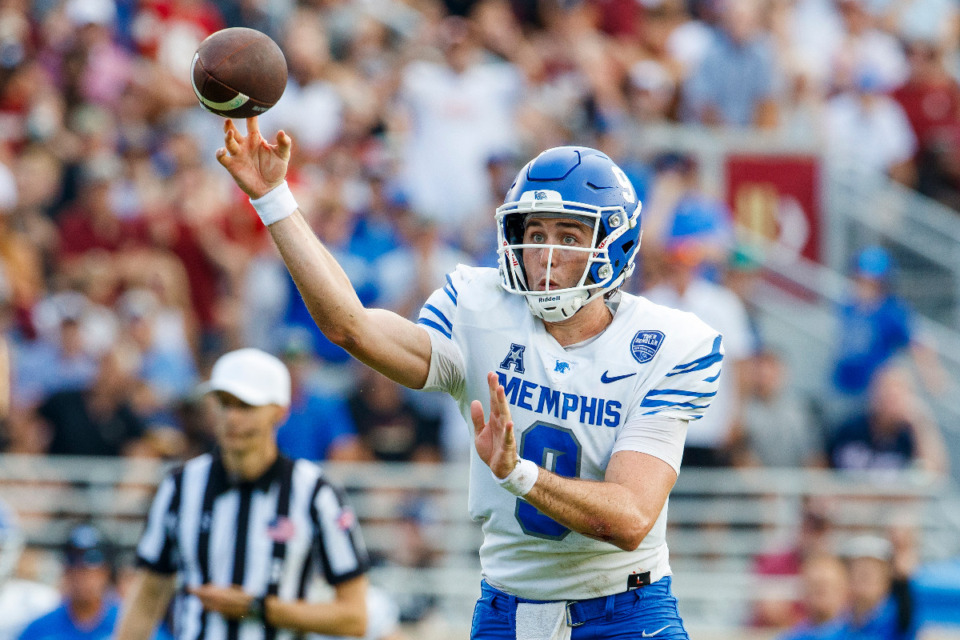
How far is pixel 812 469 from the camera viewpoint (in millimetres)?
9000

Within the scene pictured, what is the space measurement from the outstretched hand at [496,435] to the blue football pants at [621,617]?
0.59 meters

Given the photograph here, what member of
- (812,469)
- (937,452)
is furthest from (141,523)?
(937,452)

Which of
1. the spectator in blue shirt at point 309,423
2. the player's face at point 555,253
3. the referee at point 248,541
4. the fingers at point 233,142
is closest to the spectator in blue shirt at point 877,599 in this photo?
the referee at point 248,541

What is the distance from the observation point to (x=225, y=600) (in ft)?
17.0

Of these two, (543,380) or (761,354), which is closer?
(543,380)

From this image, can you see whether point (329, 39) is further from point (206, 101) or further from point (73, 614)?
point (206, 101)

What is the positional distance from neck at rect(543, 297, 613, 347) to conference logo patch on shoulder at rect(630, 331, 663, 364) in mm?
133

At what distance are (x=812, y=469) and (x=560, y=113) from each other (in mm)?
3173

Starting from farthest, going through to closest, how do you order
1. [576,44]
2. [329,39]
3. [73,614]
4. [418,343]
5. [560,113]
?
[329,39]
[576,44]
[560,113]
[73,614]
[418,343]

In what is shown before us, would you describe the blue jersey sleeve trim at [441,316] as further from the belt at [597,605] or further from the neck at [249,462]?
the neck at [249,462]

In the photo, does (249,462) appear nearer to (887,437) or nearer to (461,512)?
(461,512)

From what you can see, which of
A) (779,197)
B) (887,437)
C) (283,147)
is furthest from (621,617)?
(779,197)

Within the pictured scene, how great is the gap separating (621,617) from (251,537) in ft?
6.52

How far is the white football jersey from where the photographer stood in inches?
149
